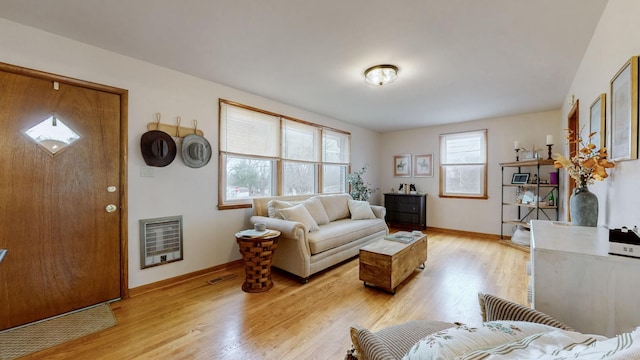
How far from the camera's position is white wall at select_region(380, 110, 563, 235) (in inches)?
176

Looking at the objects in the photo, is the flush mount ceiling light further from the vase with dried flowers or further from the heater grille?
the heater grille

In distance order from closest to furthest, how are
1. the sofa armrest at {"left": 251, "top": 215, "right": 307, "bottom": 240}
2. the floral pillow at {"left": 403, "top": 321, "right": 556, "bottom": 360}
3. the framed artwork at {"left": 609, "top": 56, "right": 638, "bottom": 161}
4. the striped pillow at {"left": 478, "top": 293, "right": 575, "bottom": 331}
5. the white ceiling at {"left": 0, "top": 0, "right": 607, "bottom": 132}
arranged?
the floral pillow at {"left": 403, "top": 321, "right": 556, "bottom": 360} < the striped pillow at {"left": 478, "top": 293, "right": 575, "bottom": 331} < the framed artwork at {"left": 609, "top": 56, "right": 638, "bottom": 161} < the white ceiling at {"left": 0, "top": 0, "right": 607, "bottom": 132} < the sofa armrest at {"left": 251, "top": 215, "right": 307, "bottom": 240}

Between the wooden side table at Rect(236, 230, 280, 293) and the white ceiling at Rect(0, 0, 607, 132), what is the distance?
182 centimetres

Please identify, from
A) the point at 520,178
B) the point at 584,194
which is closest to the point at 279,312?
the point at 584,194

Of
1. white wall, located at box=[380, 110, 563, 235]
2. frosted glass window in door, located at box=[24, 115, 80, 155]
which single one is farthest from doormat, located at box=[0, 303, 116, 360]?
white wall, located at box=[380, 110, 563, 235]

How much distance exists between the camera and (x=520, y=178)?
443cm

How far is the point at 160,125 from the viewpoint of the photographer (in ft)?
8.68

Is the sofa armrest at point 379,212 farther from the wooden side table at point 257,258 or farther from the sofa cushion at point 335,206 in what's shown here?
the wooden side table at point 257,258

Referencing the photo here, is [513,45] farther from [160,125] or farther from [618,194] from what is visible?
[160,125]

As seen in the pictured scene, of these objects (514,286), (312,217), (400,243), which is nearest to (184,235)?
(312,217)

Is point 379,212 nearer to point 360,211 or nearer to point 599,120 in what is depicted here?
point 360,211

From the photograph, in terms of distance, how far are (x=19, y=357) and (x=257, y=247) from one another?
167 centimetres

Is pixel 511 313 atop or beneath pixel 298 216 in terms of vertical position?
beneath

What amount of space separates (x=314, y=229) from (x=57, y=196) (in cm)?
245
